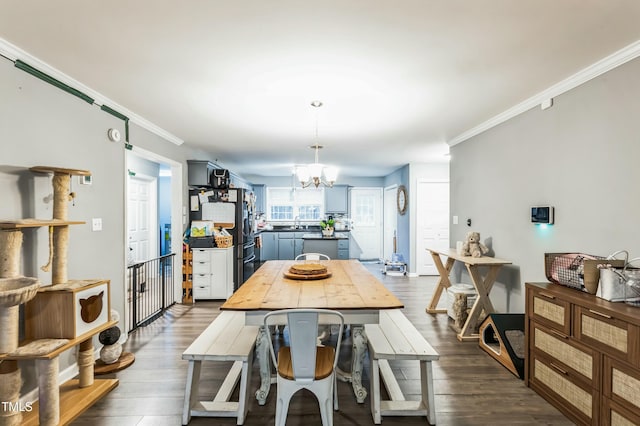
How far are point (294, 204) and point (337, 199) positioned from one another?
3.86 feet

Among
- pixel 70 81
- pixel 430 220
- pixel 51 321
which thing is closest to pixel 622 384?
pixel 51 321

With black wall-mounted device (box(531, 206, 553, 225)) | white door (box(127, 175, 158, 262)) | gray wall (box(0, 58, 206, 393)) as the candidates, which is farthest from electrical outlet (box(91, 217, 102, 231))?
black wall-mounted device (box(531, 206, 553, 225))

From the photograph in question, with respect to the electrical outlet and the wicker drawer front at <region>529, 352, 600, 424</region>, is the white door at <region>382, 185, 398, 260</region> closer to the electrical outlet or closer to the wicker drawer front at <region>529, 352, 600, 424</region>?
the wicker drawer front at <region>529, 352, 600, 424</region>

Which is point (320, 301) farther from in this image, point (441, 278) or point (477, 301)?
point (441, 278)

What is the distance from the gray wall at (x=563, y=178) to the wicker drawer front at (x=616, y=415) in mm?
941

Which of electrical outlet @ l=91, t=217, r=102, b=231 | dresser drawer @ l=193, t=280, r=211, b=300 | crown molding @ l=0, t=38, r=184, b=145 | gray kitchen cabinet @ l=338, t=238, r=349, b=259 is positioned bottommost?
dresser drawer @ l=193, t=280, r=211, b=300

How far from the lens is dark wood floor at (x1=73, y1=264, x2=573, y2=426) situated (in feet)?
6.92

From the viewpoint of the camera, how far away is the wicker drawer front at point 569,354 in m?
1.95

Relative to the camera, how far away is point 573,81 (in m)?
2.56

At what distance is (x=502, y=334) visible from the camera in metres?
2.91

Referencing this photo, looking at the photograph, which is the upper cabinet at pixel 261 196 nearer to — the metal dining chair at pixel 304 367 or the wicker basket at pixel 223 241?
the wicker basket at pixel 223 241

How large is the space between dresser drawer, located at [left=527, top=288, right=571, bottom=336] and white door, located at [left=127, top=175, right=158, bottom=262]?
561cm

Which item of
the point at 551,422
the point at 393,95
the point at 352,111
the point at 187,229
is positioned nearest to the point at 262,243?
the point at 187,229

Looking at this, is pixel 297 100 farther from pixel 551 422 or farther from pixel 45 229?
pixel 551 422
